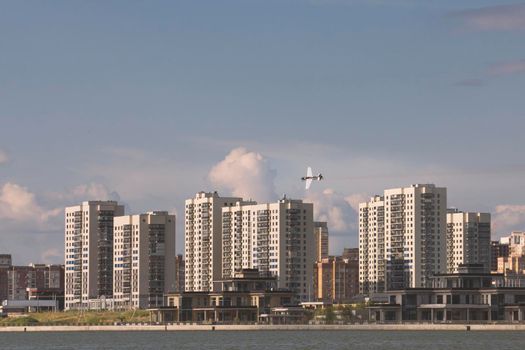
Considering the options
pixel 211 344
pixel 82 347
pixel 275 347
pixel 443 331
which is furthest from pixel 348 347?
pixel 443 331

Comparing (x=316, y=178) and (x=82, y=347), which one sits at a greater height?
(x=316, y=178)

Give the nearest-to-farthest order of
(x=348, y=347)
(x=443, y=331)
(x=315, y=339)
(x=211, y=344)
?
1. (x=348, y=347)
2. (x=211, y=344)
3. (x=315, y=339)
4. (x=443, y=331)

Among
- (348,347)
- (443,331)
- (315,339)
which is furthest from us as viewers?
(443,331)

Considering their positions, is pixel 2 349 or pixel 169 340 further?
pixel 169 340

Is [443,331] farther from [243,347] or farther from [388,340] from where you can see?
[243,347]

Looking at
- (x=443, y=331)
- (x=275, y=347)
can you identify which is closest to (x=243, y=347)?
(x=275, y=347)

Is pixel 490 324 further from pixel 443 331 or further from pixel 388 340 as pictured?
pixel 388 340

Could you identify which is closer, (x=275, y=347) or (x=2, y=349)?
(x=275, y=347)

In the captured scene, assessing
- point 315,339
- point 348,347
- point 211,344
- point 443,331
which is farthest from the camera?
point 443,331

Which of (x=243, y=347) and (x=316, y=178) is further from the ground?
(x=316, y=178)
